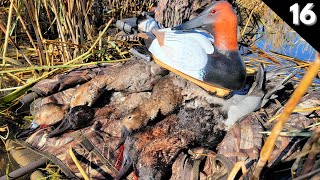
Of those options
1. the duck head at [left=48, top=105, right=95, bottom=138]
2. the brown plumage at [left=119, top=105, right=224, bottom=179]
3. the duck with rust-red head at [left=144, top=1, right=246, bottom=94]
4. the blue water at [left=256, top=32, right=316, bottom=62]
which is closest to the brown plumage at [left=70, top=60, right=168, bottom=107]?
the duck head at [left=48, top=105, right=95, bottom=138]

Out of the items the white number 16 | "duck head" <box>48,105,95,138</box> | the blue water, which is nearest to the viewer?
the white number 16

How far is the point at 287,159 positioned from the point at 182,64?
1.92 ft

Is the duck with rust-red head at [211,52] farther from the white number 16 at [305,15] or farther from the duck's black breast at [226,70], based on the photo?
the white number 16 at [305,15]

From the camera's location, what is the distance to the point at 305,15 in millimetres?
710

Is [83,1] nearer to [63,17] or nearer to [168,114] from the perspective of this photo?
[63,17]

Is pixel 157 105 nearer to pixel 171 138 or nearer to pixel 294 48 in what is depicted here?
pixel 171 138

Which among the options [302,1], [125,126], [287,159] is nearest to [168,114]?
[125,126]

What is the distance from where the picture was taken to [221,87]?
1568mm

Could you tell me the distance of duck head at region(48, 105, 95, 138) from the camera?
73.4 inches

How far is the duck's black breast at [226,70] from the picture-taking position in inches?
60.2

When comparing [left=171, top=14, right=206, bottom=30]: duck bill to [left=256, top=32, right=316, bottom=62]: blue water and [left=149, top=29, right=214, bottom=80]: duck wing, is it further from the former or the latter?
[left=256, top=32, right=316, bottom=62]: blue water

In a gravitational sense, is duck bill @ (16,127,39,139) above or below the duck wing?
below

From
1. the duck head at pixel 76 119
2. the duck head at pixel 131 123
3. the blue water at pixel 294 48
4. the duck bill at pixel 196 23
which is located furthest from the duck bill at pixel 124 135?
the blue water at pixel 294 48

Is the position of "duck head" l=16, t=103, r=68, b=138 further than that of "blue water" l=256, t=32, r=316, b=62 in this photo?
No
